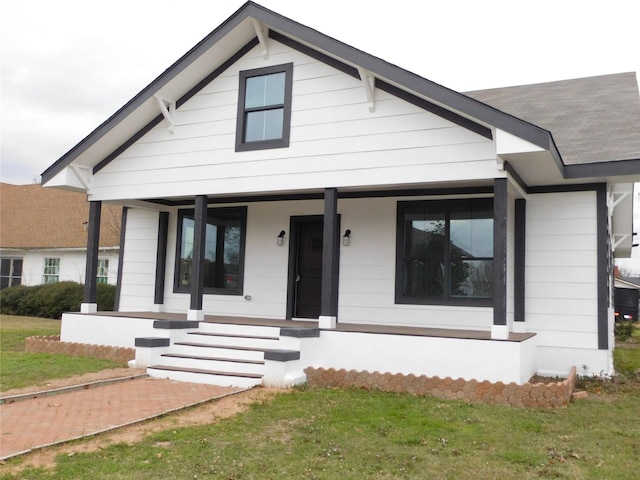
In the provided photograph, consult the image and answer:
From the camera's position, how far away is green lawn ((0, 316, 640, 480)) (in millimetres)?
4332

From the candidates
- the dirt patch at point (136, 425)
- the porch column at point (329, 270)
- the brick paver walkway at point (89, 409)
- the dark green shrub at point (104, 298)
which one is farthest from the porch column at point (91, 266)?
the dark green shrub at point (104, 298)

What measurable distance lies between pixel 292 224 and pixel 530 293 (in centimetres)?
448

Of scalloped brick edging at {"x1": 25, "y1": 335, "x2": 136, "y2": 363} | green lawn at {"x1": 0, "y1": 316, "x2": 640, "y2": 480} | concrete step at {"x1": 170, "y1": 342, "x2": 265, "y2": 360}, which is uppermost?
concrete step at {"x1": 170, "y1": 342, "x2": 265, "y2": 360}

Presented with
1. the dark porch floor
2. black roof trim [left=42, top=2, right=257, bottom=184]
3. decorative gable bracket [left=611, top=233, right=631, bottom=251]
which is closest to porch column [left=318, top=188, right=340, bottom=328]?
the dark porch floor

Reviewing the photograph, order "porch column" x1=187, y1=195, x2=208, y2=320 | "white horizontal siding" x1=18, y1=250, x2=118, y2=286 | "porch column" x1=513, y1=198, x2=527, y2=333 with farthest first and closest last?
"white horizontal siding" x1=18, y1=250, x2=118, y2=286 → "porch column" x1=187, y1=195, x2=208, y2=320 → "porch column" x1=513, y1=198, x2=527, y2=333

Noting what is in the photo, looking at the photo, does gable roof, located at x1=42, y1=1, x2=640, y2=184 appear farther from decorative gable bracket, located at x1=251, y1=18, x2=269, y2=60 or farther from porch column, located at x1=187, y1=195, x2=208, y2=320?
porch column, located at x1=187, y1=195, x2=208, y2=320

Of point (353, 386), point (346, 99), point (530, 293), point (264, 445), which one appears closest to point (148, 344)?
point (353, 386)

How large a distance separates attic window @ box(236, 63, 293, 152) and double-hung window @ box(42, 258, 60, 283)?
53.0 ft

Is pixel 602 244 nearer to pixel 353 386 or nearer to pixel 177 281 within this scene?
pixel 353 386

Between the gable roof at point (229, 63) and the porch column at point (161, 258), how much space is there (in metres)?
1.79

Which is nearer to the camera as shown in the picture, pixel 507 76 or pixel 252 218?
pixel 252 218

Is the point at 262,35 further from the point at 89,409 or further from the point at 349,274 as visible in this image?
the point at 89,409

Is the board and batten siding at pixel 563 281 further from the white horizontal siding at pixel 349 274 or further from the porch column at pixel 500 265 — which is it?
the porch column at pixel 500 265

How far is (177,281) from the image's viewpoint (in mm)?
11891
